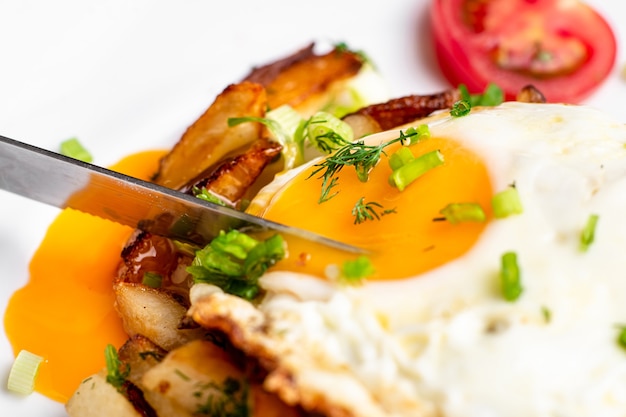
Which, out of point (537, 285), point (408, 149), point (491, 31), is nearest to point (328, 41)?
point (491, 31)

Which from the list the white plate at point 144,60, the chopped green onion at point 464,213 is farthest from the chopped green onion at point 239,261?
the white plate at point 144,60

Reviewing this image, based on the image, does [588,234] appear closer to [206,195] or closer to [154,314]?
[206,195]

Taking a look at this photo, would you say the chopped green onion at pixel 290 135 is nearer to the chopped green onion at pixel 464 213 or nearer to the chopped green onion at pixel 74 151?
the chopped green onion at pixel 74 151

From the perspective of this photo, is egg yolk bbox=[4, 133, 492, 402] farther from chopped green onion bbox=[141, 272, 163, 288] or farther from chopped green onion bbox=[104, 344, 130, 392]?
chopped green onion bbox=[104, 344, 130, 392]

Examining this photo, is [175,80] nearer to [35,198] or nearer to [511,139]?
[35,198]

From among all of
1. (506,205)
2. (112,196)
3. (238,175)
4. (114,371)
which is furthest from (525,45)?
(114,371)

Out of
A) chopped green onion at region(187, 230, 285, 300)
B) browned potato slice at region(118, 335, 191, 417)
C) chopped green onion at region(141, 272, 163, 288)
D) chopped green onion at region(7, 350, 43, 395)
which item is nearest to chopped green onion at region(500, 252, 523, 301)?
chopped green onion at region(187, 230, 285, 300)
